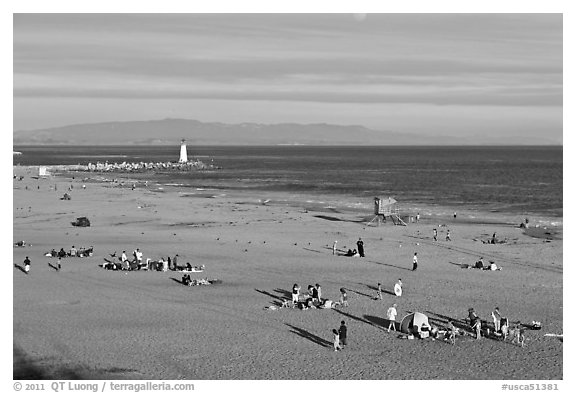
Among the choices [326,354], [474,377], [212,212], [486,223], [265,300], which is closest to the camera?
[474,377]

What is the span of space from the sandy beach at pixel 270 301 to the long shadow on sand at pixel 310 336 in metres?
0.03

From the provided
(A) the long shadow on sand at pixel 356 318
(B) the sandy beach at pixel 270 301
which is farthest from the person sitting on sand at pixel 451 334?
(A) the long shadow on sand at pixel 356 318

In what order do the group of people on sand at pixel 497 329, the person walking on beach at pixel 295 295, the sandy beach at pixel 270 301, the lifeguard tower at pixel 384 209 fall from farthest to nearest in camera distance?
the lifeguard tower at pixel 384 209, the person walking on beach at pixel 295 295, the group of people on sand at pixel 497 329, the sandy beach at pixel 270 301

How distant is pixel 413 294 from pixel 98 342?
452 inches

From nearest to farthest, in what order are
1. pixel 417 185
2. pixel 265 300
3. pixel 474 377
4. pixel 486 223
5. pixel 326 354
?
pixel 474 377 < pixel 326 354 < pixel 265 300 < pixel 486 223 < pixel 417 185

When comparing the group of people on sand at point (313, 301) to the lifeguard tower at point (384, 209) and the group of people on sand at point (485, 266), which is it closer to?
the group of people on sand at point (485, 266)

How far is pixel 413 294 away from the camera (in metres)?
25.9

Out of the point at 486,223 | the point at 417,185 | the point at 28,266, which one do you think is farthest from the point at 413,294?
the point at 417,185

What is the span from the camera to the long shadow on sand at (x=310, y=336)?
65.9ft

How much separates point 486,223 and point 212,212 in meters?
19.0

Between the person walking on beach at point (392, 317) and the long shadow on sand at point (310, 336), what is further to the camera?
the person walking on beach at point (392, 317)
